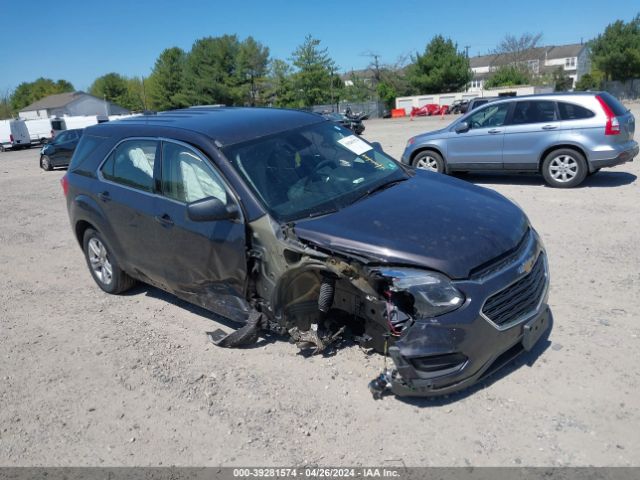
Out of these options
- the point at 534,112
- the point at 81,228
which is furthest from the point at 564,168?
the point at 81,228

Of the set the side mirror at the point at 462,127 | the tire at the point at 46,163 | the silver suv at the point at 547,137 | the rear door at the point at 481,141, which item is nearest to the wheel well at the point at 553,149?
the silver suv at the point at 547,137

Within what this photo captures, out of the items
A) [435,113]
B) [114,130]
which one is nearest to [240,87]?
[435,113]

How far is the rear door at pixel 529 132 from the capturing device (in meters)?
9.43

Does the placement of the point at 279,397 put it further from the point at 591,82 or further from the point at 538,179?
the point at 591,82

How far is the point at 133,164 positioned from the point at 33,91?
119826 mm

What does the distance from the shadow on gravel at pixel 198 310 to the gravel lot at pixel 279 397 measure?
33 millimetres

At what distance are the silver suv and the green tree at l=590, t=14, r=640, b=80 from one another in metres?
58.9

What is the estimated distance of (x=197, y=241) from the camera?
416cm

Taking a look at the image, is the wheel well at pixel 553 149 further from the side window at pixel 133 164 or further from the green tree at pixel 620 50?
the green tree at pixel 620 50

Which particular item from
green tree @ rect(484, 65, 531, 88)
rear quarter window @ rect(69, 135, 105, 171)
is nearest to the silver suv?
rear quarter window @ rect(69, 135, 105, 171)

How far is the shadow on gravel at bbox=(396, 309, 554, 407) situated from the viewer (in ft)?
11.1

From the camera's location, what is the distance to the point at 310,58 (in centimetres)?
6812

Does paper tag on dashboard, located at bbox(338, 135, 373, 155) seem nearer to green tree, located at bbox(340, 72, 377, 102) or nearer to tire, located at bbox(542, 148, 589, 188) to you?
tire, located at bbox(542, 148, 589, 188)

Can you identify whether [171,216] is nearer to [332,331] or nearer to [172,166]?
[172,166]
